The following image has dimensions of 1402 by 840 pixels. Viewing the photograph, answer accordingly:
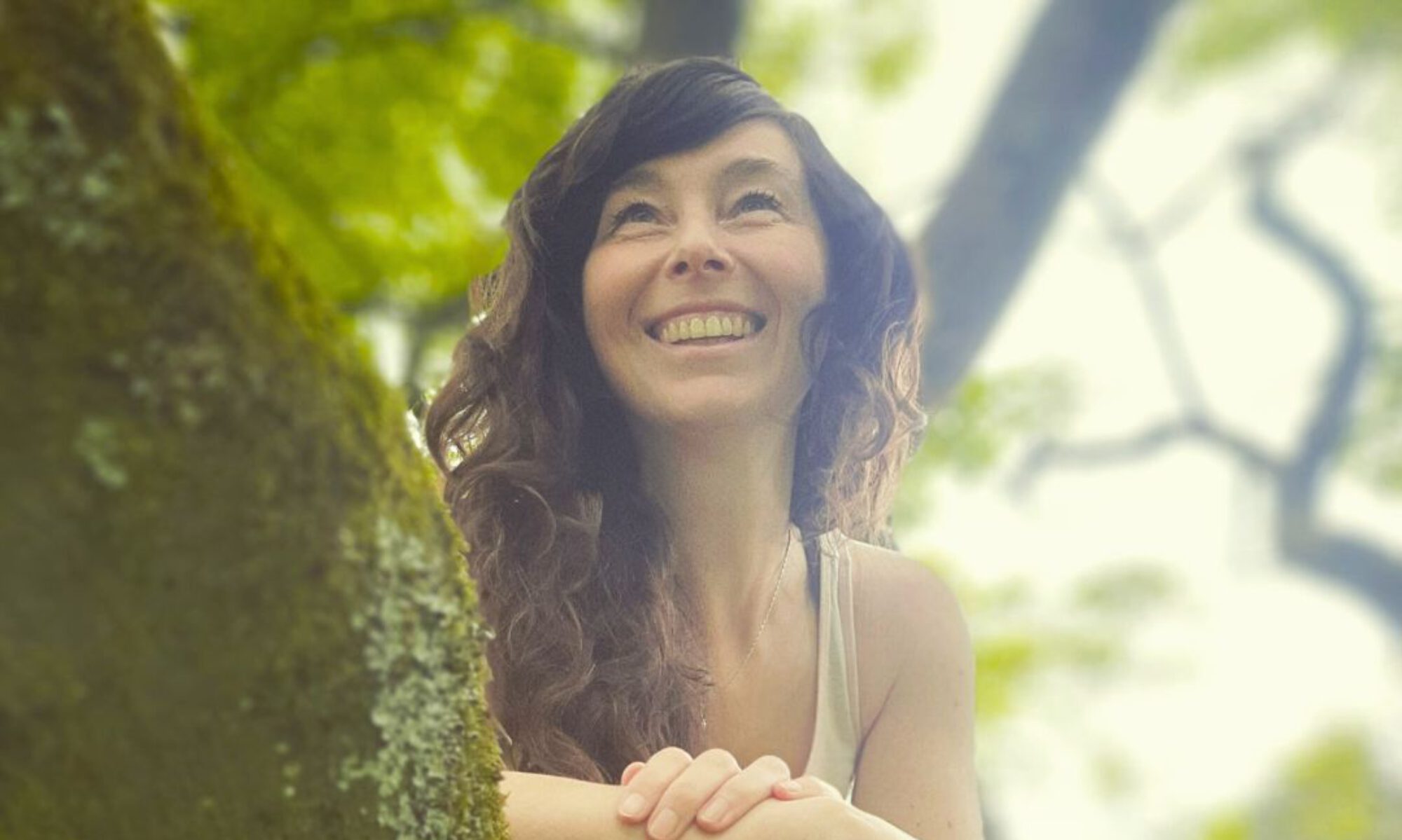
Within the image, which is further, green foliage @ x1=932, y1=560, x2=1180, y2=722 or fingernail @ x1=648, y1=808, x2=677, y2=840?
green foliage @ x1=932, y1=560, x2=1180, y2=722

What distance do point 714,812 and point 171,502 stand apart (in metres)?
0.79

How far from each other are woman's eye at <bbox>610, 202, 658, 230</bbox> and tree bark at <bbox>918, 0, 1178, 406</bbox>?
74.3 inches

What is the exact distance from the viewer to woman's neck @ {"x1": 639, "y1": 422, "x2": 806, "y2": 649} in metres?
2.29

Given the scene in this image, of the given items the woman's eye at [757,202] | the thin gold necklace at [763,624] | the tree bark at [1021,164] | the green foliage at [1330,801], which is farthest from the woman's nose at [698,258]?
the green foliage at [1330,801]

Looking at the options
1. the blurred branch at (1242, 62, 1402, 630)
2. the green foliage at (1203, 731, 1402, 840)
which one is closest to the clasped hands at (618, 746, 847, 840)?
the blurred branch at (1242, 62, 1402, 630)

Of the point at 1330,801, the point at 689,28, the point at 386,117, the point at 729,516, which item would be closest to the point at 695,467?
the point at 729,516

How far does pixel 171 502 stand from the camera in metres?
0.68

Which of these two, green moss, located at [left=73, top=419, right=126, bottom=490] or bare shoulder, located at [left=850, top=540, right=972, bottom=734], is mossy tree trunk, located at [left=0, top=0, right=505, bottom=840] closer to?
green moss, located at [left=73, top=419, right=126, bottom=490]

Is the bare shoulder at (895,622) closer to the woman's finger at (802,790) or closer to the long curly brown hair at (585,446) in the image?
the long curly brown hair at (585,446)

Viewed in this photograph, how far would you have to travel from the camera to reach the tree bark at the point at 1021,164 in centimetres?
396

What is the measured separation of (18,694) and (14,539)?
0.11 metres

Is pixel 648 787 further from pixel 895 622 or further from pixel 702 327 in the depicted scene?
pixel 895 622

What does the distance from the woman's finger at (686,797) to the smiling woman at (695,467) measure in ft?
2.55

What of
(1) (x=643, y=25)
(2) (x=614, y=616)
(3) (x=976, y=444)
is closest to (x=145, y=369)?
(2) (x=614, y=616)
